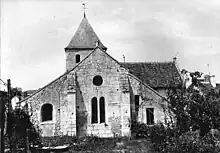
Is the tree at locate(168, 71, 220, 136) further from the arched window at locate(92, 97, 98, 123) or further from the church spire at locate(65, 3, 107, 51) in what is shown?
the church spire at locate(65, 3, 107, 51)

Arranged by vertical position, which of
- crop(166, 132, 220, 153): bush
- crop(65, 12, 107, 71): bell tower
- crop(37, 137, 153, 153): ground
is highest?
crop(65, 12, 107, 71): bell tower

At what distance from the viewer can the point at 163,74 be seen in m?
41.1

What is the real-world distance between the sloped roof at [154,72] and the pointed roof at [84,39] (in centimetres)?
627

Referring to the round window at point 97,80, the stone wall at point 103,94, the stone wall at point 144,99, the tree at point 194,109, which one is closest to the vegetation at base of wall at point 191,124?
the tree at point 194,109

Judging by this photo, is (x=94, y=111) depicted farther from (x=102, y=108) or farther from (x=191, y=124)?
(x=191, y=124)

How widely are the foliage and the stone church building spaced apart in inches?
568

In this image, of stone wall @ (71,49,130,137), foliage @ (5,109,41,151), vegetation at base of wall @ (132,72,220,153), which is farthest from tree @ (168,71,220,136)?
stone wall @ (71,49,130,137)

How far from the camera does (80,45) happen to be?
45781 mm

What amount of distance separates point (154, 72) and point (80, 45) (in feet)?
34.3

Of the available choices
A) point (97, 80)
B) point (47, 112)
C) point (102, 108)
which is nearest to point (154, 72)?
point (97, 80)

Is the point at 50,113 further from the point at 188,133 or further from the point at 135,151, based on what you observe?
the point at 188,133

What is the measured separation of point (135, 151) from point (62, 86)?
1226 cm

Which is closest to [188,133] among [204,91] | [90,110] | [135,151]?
[204,91]

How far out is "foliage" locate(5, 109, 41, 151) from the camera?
659 inches
